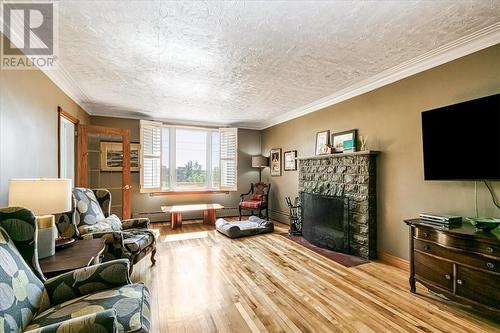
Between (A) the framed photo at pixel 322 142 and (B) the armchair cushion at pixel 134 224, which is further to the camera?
(A) the framed photo at pixel 322 142

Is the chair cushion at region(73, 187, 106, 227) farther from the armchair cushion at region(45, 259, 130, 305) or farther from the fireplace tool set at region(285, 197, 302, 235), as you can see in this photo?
the fireplace tool set at region(285, 197, 302, 235)

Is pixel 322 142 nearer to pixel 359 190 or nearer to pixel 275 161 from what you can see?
pixel 359 190

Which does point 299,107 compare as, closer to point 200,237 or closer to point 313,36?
point 313,36

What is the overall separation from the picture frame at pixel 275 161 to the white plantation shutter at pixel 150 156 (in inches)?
109

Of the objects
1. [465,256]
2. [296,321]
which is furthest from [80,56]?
[465,256]

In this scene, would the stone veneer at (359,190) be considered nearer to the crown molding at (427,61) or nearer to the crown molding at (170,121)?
the crown molding at (427,61)

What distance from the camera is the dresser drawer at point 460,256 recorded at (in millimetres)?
1916

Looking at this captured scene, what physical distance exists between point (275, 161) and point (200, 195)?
2109 mm

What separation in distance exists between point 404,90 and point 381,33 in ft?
3.81

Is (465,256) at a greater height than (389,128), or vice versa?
(389,128)

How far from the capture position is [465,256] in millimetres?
2072

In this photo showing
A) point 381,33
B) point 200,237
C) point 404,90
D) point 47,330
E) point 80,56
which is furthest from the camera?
point 200,237

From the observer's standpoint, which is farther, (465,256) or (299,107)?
(299,107)

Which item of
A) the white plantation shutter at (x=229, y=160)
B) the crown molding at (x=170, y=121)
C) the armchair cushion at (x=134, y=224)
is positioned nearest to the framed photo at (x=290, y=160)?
the white plantation shutter at (x=229, y=160)
